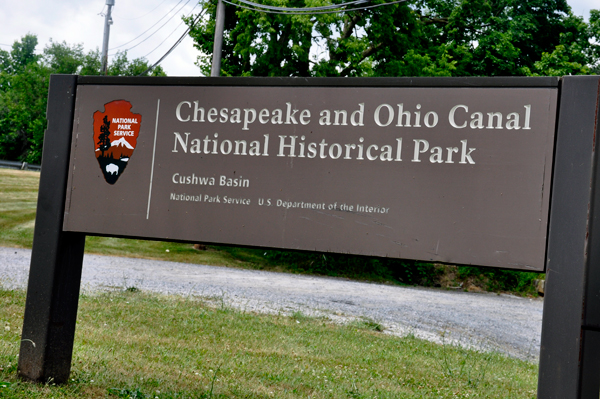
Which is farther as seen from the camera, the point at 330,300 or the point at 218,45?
the point at 218,45

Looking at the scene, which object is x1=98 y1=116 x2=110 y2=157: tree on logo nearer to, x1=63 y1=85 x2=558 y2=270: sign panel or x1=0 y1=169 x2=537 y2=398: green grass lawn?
x1=63 y1=85 x2=558 y2=270: sign panel

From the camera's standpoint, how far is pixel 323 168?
347 cm

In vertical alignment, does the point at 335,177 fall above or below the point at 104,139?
below

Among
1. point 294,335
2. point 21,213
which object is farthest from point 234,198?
point 21,213

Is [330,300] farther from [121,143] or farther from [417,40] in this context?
[417,40]

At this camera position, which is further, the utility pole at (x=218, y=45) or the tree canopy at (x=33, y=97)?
the tree canopy at (x=33, y=97)

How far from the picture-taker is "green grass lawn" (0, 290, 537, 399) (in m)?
4.34

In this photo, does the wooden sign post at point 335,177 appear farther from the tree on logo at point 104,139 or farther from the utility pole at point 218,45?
the utility pole at point 218,45

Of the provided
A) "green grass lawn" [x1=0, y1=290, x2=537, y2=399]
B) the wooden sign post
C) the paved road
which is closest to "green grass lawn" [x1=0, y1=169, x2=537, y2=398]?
"green grass lawn" [x1=0, y1=290, x2=537, y2=399]

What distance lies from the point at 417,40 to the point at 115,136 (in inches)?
767

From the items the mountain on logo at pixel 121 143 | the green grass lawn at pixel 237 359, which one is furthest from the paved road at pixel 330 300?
the mountain on logo at pixel 121 143

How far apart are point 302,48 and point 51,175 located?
1609 centimetres

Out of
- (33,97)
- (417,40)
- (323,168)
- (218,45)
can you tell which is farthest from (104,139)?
(33,97)

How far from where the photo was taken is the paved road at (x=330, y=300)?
9.29 m
